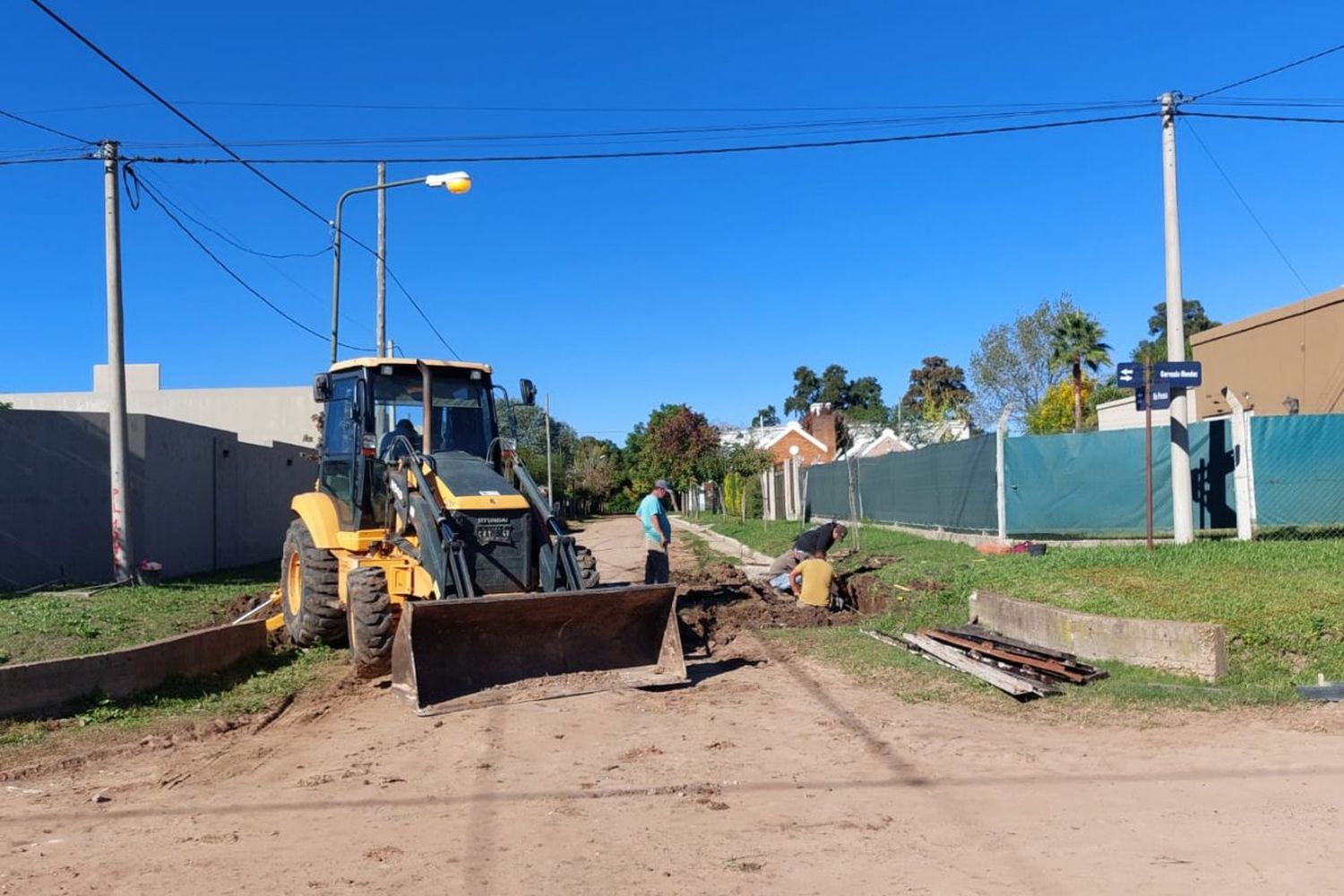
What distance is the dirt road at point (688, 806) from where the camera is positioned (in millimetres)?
4781

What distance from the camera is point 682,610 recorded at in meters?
13.4

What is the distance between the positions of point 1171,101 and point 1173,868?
42.5 feet

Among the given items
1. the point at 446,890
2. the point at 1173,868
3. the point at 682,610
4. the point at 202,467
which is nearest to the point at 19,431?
the point at 202,467

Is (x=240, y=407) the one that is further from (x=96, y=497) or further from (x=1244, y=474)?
(x=1244, y=474)

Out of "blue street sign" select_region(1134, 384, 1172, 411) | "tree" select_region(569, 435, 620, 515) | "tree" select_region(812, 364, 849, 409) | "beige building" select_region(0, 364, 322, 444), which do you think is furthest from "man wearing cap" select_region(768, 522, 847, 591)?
"tree" select_region(812, 364, 849, 409)

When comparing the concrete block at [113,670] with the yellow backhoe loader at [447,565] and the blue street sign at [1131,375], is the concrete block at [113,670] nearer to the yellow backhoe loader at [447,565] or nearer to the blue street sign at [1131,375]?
the yellow backhoe loader at [447,565]

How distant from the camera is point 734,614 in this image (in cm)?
1323

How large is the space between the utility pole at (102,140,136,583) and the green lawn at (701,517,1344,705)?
9.95m

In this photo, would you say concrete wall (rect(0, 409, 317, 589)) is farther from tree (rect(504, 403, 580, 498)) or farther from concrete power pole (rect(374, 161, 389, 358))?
tree (rect(504, 403, 580, 498))

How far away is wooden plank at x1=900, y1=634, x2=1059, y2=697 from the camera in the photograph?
8328 millimetres

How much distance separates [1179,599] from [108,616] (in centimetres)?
1108

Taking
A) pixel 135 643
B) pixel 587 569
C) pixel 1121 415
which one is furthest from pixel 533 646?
pixel 1121 415

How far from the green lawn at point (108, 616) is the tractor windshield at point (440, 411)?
3192 mm

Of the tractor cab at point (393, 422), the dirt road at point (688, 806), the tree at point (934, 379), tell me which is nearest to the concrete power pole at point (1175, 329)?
the dirt road at point (688, 806)
